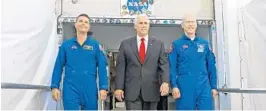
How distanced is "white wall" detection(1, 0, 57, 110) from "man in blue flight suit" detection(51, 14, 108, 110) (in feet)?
0.81

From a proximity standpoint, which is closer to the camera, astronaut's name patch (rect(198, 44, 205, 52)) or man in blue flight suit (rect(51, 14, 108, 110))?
man in blue flight suit (rect(51, 14, 108, 110))

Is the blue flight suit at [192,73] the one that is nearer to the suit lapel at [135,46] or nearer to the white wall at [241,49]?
the suit lapel at [135,46]

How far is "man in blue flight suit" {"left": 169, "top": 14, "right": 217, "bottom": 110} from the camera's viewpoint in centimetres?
274

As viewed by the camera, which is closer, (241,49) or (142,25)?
(142,25)

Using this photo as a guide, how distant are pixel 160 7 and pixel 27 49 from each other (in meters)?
2.00

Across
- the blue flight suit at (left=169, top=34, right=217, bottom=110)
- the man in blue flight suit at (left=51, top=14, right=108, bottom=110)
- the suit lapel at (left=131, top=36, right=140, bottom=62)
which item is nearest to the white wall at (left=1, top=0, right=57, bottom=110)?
the man in blue flight suit at (left=51, top=14, right=108, bottom=110)

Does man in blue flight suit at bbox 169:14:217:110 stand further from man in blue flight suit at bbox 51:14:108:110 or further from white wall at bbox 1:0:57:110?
white wall at bbox 1:0:57:110

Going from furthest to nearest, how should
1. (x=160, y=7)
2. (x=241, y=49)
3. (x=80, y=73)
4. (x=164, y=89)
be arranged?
(x=160, y=7) < (x=241, y=49) < (x=80, y=73) < (x=164, y=89)

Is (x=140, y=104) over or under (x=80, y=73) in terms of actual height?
under

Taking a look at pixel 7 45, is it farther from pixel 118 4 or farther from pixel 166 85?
pixel 118 4

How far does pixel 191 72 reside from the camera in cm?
277

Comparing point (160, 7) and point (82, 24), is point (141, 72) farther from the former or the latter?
point (160, 7)

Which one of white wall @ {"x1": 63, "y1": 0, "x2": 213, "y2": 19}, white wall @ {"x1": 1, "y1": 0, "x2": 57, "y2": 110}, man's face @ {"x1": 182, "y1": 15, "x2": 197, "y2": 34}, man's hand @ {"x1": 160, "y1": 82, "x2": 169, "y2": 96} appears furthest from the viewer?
white wall @ {"x1": 63, "y1": 0, "x2": 213, "y2": 19}

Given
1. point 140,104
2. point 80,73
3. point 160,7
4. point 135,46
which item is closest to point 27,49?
point 80,73
